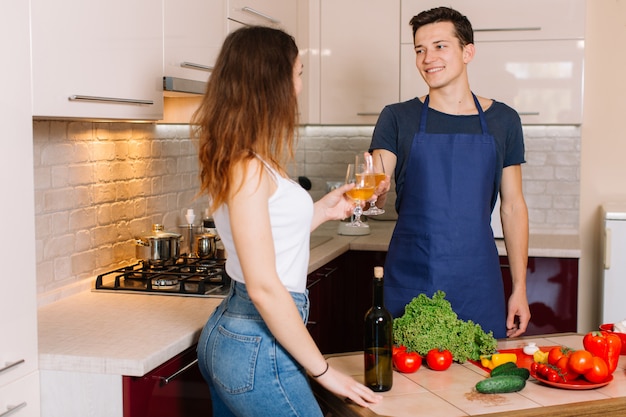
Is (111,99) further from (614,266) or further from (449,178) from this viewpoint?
(614,266)

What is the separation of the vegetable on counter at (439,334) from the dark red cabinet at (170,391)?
1.98 feet

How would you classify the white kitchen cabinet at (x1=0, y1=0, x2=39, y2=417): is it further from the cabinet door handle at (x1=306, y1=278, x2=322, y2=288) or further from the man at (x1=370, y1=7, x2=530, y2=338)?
the cabinet door handle at (x1=306, y1=278, x2=322, y2=288)

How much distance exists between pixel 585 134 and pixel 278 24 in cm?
187

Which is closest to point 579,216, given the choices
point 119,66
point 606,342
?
point 606,342

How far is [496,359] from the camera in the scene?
2.10m

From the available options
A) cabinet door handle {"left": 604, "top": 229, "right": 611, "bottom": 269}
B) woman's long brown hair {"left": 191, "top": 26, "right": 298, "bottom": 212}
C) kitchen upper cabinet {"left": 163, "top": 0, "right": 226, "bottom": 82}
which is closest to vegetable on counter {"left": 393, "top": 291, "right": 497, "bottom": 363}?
woman's long brown hair {"left": 191, "top": 26, "right": 298, "bottom": 212}

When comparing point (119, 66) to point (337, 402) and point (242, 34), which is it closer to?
point (242, 34)

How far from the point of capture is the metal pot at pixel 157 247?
10.7ft

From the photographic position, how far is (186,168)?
152 inches

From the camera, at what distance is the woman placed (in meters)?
1.82

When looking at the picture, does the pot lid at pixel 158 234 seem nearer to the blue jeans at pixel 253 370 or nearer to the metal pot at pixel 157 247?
the metal pot at pixel 157 247

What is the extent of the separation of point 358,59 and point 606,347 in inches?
105

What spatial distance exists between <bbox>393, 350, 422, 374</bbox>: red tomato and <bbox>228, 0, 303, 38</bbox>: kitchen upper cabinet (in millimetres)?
1813

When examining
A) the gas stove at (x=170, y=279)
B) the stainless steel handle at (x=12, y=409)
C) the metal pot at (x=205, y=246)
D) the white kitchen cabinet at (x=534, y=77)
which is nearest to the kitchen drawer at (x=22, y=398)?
the stainless steel handle at (x=12, y=409)
